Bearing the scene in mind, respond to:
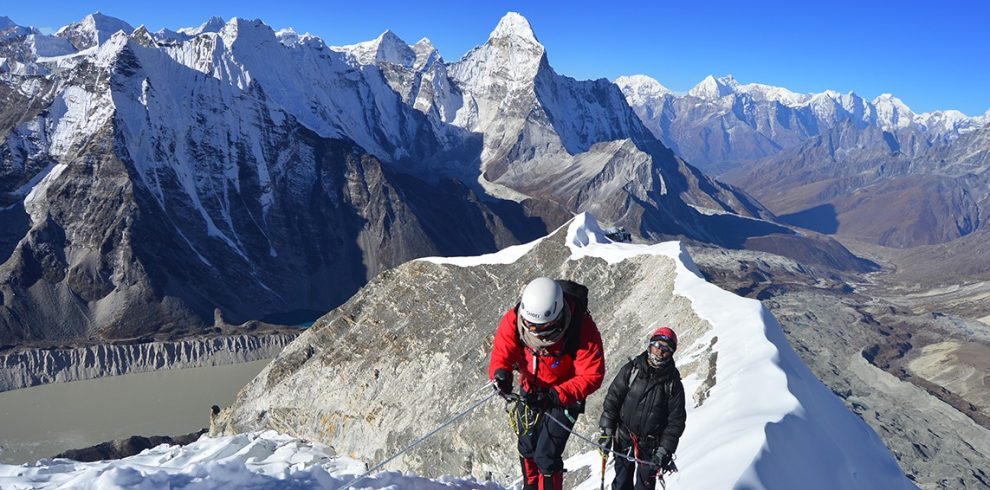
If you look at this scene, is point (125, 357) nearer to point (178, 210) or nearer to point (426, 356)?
point (178, 210)

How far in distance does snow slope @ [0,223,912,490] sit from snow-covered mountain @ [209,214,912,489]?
0.06m

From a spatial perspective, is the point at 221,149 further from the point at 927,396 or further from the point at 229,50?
the point at 927,396

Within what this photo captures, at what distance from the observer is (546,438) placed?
1062 cm

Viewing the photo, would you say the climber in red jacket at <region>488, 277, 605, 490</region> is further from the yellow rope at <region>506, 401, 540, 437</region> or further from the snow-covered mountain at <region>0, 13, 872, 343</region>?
the snow-covered mountain at <region>0, 13, 872, 343</region>

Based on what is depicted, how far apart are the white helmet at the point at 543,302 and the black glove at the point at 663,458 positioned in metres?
2.69

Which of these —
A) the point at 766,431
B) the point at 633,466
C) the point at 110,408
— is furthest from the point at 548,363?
the point at 110,408

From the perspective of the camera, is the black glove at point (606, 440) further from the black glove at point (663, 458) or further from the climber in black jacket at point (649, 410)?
the black glove at point (663, 458)

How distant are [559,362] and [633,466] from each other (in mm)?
2501

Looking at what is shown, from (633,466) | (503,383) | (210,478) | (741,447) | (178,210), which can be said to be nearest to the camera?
(503,383)

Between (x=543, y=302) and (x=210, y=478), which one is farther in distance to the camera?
(x=210, y=478)

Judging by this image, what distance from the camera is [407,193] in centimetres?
17625

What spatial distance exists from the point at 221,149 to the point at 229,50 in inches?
1535

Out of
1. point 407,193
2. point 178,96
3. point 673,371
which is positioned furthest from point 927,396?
point 178,96

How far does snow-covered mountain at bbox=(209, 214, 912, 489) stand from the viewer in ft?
47.4
